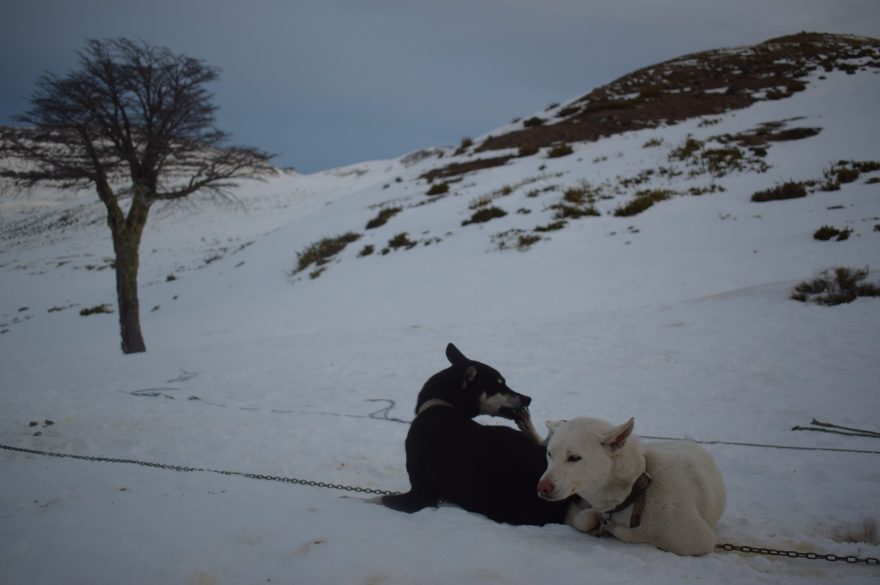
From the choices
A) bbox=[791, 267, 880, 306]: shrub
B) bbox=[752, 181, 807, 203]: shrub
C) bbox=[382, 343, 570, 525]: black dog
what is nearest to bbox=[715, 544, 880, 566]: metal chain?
bbox=[382, 343, 570, 525]: black dog

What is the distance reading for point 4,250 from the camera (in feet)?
109

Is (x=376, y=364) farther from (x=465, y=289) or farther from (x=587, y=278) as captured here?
(x=587, y=278)

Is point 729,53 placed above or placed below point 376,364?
above

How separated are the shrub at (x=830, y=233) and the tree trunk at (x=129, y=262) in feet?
49.6

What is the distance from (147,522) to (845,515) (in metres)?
4.61

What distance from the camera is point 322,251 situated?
18.7 meters

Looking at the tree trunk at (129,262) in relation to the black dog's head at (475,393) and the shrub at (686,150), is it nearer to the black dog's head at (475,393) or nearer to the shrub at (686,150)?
the black dog's head at (475,393)

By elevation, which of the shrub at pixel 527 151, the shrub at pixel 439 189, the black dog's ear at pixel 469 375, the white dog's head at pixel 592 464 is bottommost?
the white dog's head at pixel 592 464

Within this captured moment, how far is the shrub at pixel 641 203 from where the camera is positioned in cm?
1465

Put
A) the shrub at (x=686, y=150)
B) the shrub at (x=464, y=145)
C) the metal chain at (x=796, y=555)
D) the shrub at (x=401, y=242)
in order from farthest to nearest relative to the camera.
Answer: the shrub at (x=464, y=145) → the shrub at (x=686, y=150) → the shrub at (x=401, y=242) → the metal chain at (x=796, y=555)

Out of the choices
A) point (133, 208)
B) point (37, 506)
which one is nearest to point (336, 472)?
point (37, 506)

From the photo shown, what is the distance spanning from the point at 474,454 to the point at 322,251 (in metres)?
16.7

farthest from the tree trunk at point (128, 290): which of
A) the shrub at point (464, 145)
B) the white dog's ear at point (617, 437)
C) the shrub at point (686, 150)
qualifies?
the shrub at point (464, 145)

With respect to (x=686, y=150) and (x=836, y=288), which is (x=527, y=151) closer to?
(x=686, y=150)
